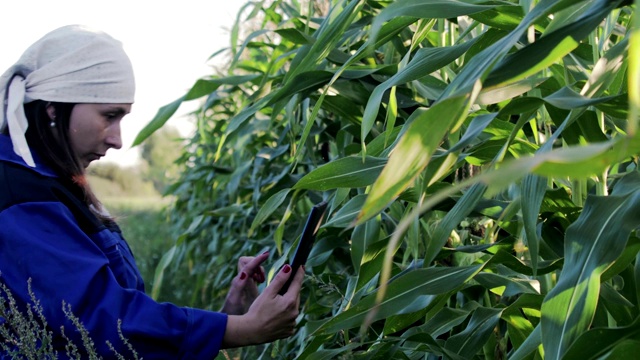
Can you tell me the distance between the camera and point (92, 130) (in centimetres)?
177

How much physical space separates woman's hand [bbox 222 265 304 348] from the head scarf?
504mm

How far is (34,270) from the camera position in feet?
5.12

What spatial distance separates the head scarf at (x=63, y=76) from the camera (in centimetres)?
175

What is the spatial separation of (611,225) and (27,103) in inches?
47.1

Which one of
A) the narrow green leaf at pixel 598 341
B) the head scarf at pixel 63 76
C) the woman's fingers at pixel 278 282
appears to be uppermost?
the head scarf at pixel 63 76

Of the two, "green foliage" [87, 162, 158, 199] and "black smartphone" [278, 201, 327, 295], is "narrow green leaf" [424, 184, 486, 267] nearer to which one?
"black smartphone" [278, 201, 327, 295]

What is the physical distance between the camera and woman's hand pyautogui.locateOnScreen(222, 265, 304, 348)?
5.41ft

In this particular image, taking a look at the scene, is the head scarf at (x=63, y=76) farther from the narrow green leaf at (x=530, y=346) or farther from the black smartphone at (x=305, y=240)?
the narrow green leaf at (x=530, y=346)

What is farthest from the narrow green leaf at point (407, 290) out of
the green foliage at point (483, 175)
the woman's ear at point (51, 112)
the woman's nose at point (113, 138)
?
the woman's ear at point (51, 112)

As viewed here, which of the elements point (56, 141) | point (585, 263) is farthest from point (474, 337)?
point (56, 141)

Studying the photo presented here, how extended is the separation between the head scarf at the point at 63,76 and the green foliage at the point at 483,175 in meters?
0.14

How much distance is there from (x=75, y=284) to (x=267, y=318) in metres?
0.35

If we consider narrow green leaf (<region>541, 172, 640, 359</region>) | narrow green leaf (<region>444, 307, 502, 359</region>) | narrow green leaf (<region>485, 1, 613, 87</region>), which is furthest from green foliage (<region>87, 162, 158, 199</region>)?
narrow green leaf (<region>485, 1, 613, 87</region>)

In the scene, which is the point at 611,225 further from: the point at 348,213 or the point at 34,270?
the point at 34,270
